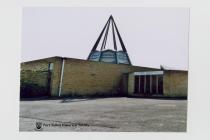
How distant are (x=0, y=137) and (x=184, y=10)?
10.9 feet

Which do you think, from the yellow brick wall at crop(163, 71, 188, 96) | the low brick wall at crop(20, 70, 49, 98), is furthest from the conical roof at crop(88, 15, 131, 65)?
the low brick wall at crop(20, 70, 49, 98)

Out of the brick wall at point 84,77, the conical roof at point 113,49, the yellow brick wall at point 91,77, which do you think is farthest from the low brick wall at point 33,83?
the conical roof at point 113,49

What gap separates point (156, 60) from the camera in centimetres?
611

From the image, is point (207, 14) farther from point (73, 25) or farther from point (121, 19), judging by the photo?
point (73, 25)

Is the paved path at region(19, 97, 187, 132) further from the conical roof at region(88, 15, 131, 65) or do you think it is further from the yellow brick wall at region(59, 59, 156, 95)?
the conical roof at region(88, 15, 131, 65)

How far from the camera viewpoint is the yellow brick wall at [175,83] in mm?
Result: 5801

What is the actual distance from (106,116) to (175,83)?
1.51m

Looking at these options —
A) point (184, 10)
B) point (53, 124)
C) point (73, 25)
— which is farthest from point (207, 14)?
point (53, 124)

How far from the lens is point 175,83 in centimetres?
664

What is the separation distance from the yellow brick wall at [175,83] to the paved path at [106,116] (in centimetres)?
19

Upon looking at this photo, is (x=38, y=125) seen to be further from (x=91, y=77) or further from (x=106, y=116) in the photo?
(x=91, y=77)

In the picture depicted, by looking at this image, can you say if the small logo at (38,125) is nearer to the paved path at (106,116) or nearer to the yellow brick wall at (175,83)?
the paved path at (106,116)

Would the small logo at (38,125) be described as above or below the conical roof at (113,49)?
below

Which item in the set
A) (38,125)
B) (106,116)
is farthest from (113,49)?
(38,125)
